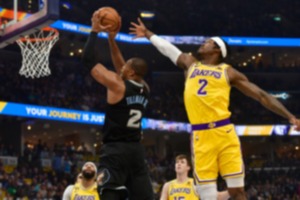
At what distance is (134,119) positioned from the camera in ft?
19.0

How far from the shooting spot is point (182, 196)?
9133 millimetres

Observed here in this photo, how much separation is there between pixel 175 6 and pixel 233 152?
3296 centimetres

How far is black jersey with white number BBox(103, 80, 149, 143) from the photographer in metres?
5.74

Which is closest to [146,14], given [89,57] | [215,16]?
[215,16]

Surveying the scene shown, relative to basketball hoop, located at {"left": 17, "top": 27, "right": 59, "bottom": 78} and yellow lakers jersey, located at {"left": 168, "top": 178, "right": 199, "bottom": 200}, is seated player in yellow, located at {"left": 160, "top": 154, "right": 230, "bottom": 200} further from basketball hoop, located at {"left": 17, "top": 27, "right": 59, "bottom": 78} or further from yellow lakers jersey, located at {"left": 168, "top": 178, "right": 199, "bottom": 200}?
basketball hoop, located at {"left": 17, "top": 27, "right": 59, "bottom": 78}

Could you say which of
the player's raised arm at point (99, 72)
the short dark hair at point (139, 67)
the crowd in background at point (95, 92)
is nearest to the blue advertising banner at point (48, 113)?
the crowd in background at point (95, 92)

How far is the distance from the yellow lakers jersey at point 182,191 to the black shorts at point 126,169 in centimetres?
336

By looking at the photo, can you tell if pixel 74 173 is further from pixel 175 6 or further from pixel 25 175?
pixel 175 6

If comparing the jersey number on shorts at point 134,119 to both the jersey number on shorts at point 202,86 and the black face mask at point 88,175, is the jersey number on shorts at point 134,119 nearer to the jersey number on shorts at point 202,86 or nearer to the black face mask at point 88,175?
the jersey number on shorts at point 202,86

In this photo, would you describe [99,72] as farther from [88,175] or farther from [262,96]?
[88,175]

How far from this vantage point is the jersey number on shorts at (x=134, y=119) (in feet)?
19.0

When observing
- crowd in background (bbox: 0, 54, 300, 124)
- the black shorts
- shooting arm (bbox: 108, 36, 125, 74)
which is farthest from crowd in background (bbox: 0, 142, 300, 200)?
the black shorts

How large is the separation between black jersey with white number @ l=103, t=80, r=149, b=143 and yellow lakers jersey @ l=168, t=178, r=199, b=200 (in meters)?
3.53

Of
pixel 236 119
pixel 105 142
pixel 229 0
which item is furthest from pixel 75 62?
pixel 105 142
